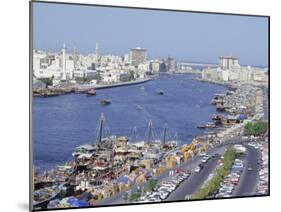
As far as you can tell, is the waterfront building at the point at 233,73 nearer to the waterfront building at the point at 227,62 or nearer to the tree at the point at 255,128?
the waterfront building at the point at 227,62

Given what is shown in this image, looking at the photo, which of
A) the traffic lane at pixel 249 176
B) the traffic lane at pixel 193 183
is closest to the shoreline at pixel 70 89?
the traffic lane at pixel 193 183

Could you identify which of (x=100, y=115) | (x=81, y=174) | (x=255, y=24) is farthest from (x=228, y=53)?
(x=81, y=174)

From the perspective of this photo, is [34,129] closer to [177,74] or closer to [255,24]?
[177,74]

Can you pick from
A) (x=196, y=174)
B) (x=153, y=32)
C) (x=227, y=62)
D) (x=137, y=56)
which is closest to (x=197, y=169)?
(x=196, y=174)

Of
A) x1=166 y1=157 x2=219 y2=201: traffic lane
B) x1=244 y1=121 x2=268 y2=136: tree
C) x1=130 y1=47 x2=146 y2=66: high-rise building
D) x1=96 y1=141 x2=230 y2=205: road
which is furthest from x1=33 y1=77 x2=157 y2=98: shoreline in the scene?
x1=244 y1=121 x2=268 y2=136: tree

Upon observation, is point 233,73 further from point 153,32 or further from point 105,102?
point 105,102

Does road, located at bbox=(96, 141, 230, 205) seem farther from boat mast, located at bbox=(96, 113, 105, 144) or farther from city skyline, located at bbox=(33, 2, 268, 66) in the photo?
city skyline, located at bbox=(33, 2, 268, 66)
